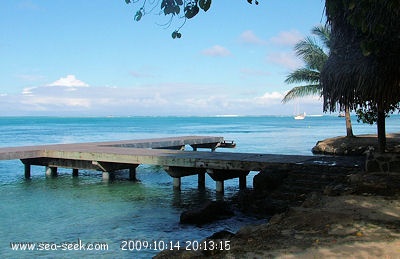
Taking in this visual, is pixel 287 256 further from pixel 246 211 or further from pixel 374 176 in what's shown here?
pixel 246 211

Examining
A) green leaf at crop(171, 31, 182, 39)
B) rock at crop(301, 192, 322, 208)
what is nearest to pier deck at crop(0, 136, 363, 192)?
rock at crop(301, 192, 322, 208)

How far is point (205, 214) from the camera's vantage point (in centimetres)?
1157

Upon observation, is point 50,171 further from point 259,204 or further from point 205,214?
point 259,204

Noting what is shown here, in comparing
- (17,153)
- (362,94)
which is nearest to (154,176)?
(17,153)

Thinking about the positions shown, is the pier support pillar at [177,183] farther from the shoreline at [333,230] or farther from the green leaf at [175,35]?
the green leaf at [175,35]

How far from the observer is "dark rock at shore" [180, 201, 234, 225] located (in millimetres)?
11453

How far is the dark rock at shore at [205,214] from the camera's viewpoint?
11.5 metres

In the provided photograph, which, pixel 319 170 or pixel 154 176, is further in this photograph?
pixel 154 176

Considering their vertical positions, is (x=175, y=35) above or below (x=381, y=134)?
above

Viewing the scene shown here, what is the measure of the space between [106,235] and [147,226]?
1258 millimetres

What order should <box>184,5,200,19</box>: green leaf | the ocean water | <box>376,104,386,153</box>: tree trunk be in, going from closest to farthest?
1. <box>184,5,200,19</box>: green leaf
2. the ocean water
3. <box>376,104,386,153</box>: tree trunk

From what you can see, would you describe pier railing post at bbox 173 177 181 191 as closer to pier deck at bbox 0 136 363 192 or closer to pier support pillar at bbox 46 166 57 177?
pier deck at bbox 0 136 363 192

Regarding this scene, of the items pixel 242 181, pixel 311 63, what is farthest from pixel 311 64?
pixel 242 181

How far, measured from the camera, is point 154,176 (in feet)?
70.6
